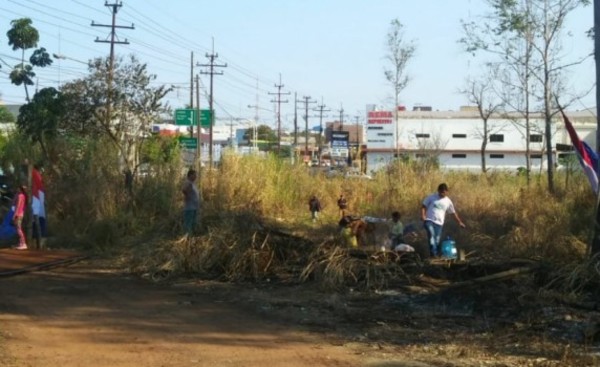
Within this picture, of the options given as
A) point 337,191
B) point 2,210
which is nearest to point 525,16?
point 337,191

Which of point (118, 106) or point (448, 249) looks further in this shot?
point (118, 106)

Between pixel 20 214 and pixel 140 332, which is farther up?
pixel 20 214

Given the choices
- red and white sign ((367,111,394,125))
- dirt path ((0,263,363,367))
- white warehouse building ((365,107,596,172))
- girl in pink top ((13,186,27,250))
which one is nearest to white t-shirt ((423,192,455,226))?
dirt path ((0,263,363,367))

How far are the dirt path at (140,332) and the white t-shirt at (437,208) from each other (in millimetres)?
5277

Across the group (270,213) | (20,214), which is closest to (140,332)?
(20,214)

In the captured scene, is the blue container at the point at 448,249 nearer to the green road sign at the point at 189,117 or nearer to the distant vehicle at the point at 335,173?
the distant vehicle at the point at 335,173

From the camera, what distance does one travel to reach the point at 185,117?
32312mm

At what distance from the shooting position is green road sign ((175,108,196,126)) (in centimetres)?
3144

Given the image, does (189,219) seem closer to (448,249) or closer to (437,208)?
(437,208)

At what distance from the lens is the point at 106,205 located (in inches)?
719

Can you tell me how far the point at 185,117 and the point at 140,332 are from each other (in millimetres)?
24412

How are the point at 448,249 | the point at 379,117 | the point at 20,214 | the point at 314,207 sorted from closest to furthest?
1. the point at 448,249
2. the point at 20,214
3. the point at 314,207
4. the point at 379,117

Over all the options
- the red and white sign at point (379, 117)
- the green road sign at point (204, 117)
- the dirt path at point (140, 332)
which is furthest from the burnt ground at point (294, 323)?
the red and white sign at point (379, 117)

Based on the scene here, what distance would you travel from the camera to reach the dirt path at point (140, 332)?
730 cm
